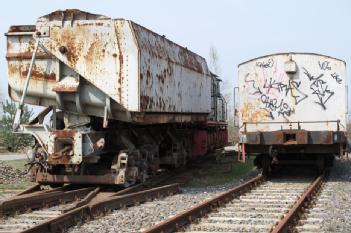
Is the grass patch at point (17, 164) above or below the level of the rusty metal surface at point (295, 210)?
above

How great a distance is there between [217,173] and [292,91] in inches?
161

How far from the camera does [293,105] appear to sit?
41.3 feet

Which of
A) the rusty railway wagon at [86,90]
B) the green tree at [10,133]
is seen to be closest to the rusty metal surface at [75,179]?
the rusty railway wagon at [86,90]

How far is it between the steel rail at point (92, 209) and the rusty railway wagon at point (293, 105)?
3.07m

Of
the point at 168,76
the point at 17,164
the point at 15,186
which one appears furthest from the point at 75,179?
the point at 17,164

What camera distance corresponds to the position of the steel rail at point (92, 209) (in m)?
6.96

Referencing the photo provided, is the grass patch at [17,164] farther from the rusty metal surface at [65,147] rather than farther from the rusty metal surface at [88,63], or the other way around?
the rusty metal surface at [65,147]

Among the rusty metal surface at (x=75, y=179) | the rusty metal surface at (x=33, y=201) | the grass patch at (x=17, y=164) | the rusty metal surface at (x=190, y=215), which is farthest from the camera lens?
the grass patch at (x=17, y=164)

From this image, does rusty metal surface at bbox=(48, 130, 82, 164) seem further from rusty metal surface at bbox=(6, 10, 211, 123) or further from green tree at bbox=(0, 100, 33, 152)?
green tree at bbox=(0, 100, 33, 152)

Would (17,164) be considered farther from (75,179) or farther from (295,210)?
(295,210)

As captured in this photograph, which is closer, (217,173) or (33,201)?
(33,201)

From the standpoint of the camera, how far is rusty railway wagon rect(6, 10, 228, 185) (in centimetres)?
1059

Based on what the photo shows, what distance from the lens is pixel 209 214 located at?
27.4 feet

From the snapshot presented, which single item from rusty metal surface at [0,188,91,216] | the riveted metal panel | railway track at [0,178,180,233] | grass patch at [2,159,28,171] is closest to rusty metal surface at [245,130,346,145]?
the riveted metal panel
